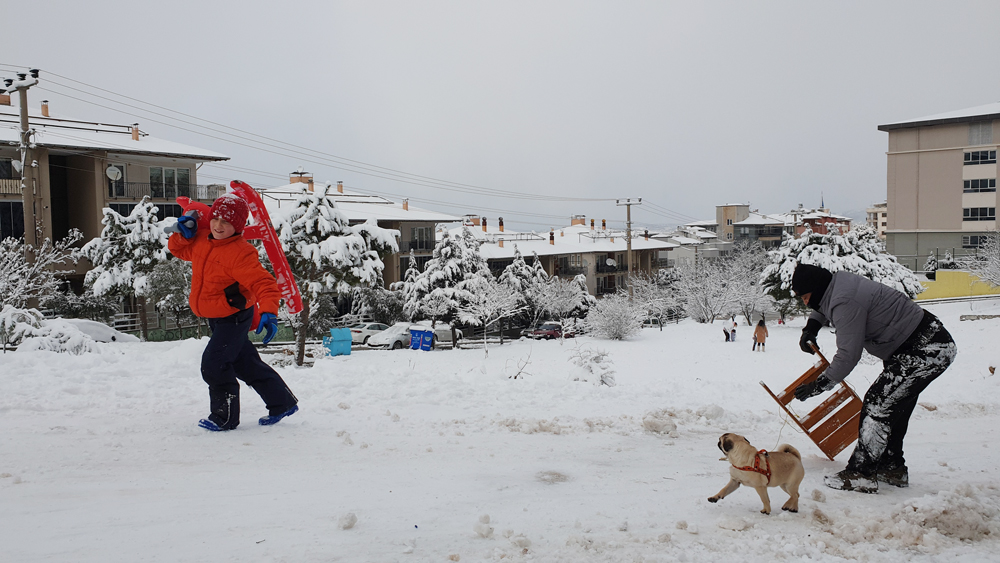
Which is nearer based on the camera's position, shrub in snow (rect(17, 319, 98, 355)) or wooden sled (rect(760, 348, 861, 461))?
wooden sled (rect(760, 348, 861, 461))

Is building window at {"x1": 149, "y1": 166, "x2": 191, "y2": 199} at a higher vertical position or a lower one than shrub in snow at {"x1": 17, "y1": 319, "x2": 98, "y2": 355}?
higher

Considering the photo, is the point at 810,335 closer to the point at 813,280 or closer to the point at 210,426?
the point at 813,280

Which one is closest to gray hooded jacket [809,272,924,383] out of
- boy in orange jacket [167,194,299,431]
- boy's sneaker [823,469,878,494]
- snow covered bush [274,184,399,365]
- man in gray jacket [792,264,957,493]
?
man in gray jacket [792,264,957,493]

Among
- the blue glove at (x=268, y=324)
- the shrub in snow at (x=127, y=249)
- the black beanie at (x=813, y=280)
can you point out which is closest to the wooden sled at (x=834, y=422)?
the black beanie at (x=813, y=280)

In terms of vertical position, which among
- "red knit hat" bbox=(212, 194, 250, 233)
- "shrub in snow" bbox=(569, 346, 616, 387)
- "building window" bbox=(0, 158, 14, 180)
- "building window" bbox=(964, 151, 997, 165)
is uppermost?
"building window" bbox=(964, 151, 997, 165)

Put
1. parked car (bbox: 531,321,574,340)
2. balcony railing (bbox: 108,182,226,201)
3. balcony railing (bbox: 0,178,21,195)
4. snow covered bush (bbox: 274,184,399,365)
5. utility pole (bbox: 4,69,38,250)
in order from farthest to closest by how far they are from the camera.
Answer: parked car (bbox: 531,321,574,340)
balcony railing (bbox: 108,182,226,201)
balcony railing (bbox: 0,178,21,195)
utility pole (bbox: 4,69,38,250)
snow covered bush (bbox: 274,184,399,365)

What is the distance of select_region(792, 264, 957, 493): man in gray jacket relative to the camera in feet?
13.8

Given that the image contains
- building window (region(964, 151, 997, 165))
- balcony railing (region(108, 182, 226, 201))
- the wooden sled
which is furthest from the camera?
building window (region(964, 151, 997, 165))

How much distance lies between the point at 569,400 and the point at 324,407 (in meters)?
2.74

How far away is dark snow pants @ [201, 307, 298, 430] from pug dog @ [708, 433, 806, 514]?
3973mm

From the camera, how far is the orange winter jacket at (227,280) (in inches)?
208

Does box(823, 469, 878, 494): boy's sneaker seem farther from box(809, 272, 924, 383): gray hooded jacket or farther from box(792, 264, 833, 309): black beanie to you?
box(792, 264, 833, 309): black beanie

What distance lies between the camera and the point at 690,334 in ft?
91.9

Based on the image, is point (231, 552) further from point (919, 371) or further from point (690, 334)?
point (690, 334)
